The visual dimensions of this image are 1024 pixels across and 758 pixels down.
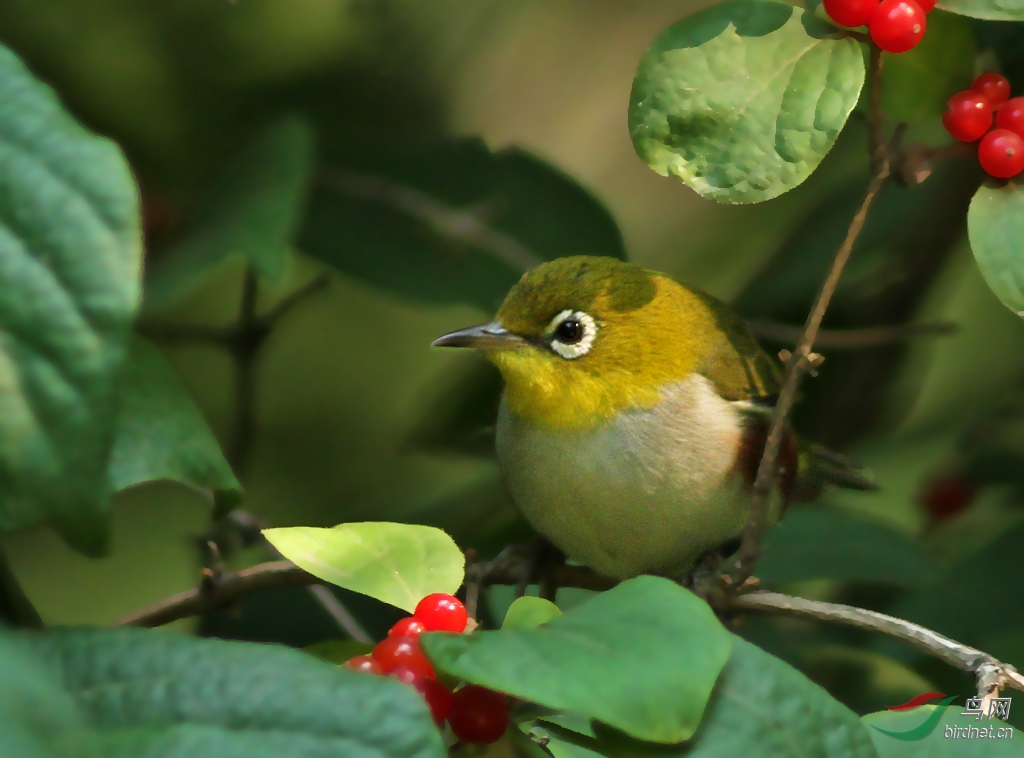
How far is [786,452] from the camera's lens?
79.1 inches

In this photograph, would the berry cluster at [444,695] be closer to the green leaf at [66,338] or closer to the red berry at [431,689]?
the red berry at [431,689]

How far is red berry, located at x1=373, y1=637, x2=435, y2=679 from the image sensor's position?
1068 mm

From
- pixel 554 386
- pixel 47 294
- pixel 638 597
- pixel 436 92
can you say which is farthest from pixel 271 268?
pixel 436 92

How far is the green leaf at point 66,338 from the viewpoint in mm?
852

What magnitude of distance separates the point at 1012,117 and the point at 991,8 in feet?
0.65

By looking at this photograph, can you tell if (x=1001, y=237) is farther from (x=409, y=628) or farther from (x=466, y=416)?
(x=466, y=416)

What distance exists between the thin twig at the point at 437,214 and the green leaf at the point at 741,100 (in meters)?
→ 0.99

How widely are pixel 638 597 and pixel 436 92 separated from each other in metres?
2.31

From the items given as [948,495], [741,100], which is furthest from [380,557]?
[948,495]

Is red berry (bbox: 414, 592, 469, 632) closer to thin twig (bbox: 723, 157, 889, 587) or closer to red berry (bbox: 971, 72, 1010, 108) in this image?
thin twig (bbox: 723, 157, 889, 587)

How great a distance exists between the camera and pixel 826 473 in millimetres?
2264

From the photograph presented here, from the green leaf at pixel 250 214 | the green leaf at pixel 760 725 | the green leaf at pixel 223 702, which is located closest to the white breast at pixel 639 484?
the green leaf at pixel 250 214

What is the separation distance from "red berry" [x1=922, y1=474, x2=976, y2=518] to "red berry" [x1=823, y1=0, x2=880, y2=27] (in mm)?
2112

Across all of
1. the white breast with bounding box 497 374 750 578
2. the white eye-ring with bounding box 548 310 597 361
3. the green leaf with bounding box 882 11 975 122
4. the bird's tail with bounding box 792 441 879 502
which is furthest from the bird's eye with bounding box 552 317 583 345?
the green leaf with bounding box 882 11 975 122
